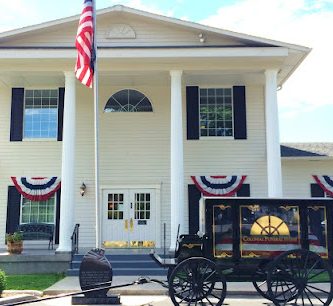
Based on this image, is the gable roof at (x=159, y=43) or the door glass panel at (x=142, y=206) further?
the door glass panel at (x=142, y=206)

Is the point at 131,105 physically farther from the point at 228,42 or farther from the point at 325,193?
the point at 325,193

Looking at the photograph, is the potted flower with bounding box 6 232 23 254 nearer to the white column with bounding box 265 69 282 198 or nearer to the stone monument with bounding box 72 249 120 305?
the stone monument with bounding box 72 249 120 305

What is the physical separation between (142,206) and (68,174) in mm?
3276

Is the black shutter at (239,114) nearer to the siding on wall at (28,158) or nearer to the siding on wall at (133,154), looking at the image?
the siding on wall at (133,154)

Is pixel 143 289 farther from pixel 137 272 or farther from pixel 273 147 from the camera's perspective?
pixel 273 147

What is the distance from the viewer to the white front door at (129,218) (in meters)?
15.8

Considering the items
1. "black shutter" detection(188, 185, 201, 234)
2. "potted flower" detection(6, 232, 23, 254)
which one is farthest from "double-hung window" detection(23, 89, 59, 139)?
"black shutter" detection(188, 185, 201, 234)

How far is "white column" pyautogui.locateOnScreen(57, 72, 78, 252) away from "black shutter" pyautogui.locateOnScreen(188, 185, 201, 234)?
4187 mm

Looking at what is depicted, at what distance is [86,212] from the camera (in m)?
16.0

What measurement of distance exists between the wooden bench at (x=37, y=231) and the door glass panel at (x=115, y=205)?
6.82 ft

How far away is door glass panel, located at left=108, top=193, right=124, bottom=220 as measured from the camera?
1603cm

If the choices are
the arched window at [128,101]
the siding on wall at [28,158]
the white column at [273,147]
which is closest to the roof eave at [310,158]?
the white column at [273,147]

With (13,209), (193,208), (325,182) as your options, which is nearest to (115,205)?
(193,208)

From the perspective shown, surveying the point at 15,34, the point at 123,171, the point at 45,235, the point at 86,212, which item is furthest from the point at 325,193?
the point at 15,34
